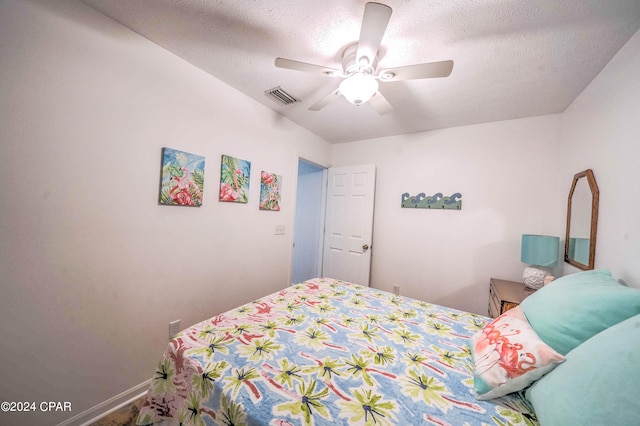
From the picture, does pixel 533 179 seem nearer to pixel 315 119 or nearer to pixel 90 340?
pixel 315 119

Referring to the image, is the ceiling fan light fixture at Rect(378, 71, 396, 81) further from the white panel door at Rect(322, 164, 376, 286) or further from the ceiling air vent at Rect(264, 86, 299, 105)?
the white panel door at Rect(322, 164, 376, 286)

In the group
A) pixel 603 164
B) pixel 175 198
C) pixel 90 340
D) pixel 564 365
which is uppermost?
pixel 603 164

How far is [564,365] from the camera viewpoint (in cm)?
71

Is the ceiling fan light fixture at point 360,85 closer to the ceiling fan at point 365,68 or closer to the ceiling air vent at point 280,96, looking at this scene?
the ceiling fan at point 365,68

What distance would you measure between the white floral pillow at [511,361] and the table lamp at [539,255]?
133 centimetres

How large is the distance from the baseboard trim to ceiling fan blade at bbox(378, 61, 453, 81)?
2.69 m

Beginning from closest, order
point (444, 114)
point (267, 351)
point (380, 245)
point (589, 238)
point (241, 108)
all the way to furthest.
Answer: point (267, 351) → point (589, 238) → point (241, 108) → point (444, 114) → point (380, 245)

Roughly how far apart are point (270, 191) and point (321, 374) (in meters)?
1.90

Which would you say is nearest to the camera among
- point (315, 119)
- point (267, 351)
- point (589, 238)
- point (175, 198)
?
point (267, 351)

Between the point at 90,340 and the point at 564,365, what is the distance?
231cm

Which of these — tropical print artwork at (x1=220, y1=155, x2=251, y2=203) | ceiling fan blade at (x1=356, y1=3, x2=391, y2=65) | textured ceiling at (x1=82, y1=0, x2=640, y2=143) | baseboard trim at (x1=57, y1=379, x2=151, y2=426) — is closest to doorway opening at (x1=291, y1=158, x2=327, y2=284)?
Result: tropical print artwork at (x1=220, y1=155, x2=251, y2=203)

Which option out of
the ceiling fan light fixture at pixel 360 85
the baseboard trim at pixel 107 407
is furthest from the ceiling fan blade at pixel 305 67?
the baseboard trim at pixel 107 407

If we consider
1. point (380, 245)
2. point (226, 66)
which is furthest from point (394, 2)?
point (380, 245)

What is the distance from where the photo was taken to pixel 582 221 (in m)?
1.68
